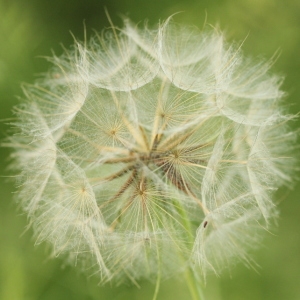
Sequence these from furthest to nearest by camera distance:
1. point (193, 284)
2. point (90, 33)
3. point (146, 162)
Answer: point (90, 33) < point (193, 284) < point (146, 162)

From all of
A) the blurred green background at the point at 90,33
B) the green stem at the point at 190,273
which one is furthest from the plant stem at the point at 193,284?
the blurred green background at the point at 90,33

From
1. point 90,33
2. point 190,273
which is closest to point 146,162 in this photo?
point 190,273

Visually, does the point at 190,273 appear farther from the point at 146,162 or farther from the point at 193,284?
the point at 146,162

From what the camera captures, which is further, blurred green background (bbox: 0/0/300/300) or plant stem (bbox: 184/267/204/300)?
blurred green background (bbox: 0/0/300/300)

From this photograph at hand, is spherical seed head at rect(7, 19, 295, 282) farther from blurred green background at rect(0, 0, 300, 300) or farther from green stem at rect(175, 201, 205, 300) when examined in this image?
blurred green background at rect(0, 0, 300, 300)

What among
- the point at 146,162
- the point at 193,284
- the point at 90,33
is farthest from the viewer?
the point at 90,33

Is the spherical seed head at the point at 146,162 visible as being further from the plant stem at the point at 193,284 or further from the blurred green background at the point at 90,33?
the blurred green background at the point at 90,33

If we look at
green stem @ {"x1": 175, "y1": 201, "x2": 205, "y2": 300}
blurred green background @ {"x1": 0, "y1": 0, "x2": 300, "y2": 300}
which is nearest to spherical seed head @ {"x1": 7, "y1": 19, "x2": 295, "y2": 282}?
green stem @ {"x1": 175, "y1": 201, "x2": 205, "y2": 300}
